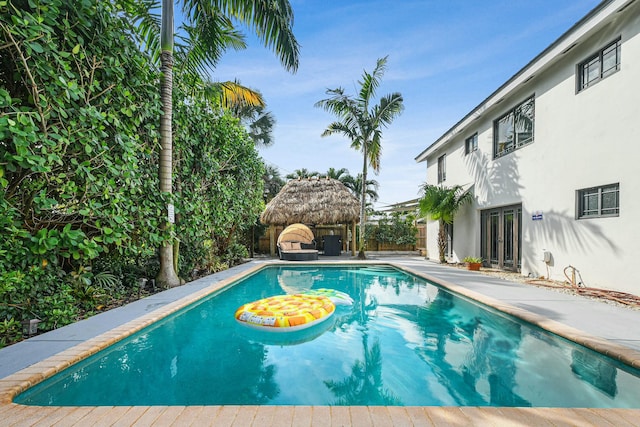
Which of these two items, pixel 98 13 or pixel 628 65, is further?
pixel 628 65

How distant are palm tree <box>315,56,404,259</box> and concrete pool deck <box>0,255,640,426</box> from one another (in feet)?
31.5

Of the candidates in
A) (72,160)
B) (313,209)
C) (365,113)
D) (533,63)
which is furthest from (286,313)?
(313,209)

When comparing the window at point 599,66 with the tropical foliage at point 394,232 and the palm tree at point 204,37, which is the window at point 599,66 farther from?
the tropical foliage at point 394,232

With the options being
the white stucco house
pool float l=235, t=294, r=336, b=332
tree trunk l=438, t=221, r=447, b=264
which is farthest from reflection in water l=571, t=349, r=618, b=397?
tree trunk l=438, t=221, r=447, b=264

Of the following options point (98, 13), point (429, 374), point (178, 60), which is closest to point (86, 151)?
point (98, 13)

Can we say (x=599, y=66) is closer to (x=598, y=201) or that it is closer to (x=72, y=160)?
(x=598, y=201)

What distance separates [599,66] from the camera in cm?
657

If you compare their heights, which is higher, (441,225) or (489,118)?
(489,118)

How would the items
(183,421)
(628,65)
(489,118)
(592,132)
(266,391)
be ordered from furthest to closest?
(489,118) → (592,132) → (628,65) → (266,391) → (183,421)

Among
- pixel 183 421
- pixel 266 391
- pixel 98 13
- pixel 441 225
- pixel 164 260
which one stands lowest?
pixel 266 391

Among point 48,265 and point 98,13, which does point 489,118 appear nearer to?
point 98,13

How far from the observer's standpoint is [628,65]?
584 centimetres

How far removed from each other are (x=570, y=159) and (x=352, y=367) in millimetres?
7066

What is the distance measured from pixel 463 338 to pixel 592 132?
17.9 ft
